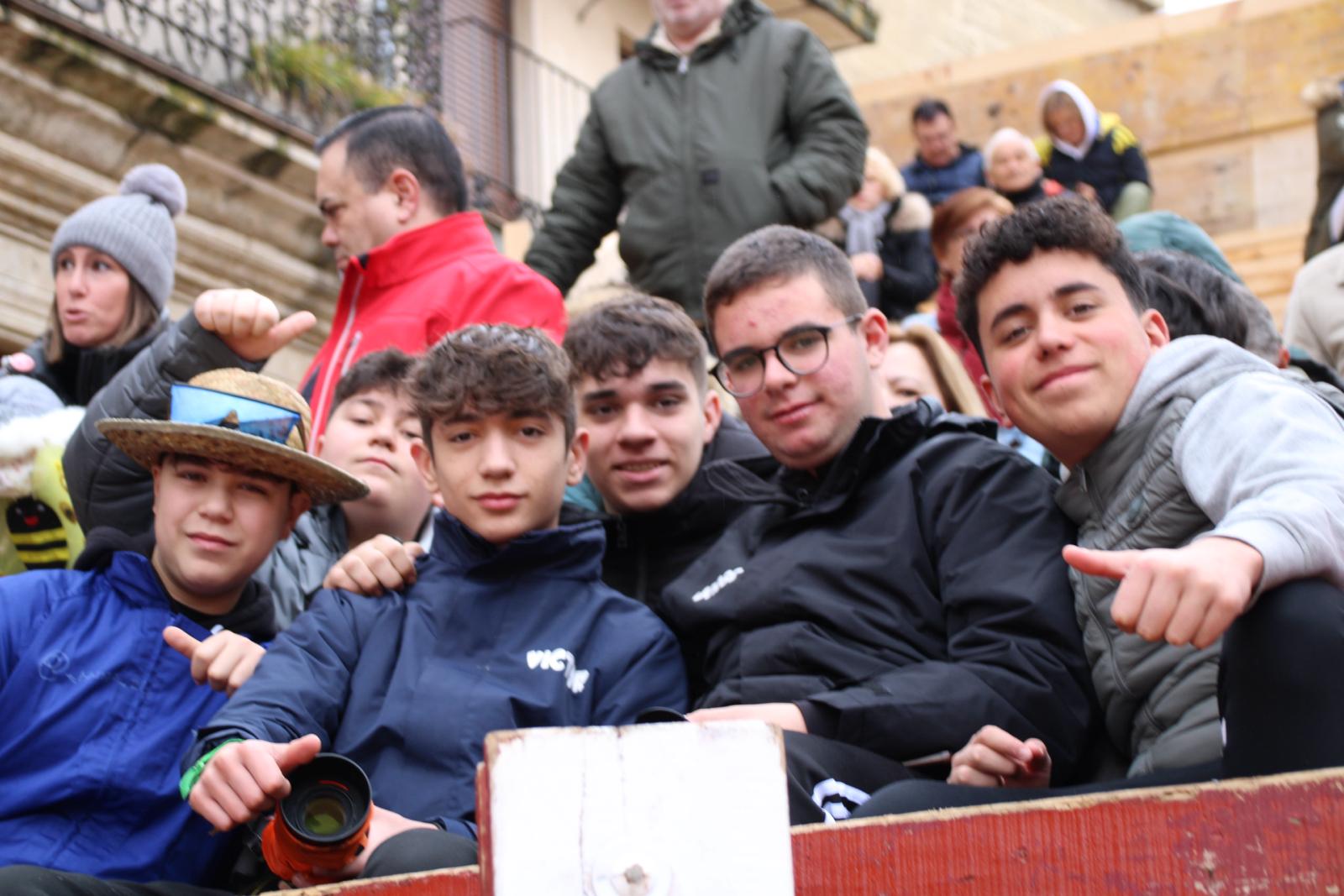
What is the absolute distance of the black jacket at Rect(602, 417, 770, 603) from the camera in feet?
13.2

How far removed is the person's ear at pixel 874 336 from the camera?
3.89m

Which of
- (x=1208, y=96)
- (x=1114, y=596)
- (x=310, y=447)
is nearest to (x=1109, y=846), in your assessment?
(x=1114, y=596)

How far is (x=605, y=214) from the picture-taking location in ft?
22.1

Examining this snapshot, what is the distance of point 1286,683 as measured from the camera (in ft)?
7.48

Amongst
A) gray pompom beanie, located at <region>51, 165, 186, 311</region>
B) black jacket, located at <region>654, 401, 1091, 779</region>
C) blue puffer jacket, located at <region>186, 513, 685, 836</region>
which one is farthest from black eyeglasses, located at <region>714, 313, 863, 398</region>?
gray pompom beanie, located at <region>51, 165, 186, 311</region>

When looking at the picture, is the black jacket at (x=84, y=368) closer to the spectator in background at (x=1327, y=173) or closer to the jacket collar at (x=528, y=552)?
the jacket collar at (x=528, y=552)

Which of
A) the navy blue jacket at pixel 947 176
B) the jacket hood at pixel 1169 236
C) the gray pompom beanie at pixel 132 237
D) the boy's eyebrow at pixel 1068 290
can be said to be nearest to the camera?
the boy's eyebrow at pixel 1068 290

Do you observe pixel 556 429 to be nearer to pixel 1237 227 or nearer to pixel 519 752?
pixel 519 752

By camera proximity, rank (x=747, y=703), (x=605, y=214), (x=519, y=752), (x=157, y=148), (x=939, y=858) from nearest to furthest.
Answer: (x=519, y=752) → (x=939, y=858) → (x=747, y=703) → (x=605, y=214) → (x=157, y=148)

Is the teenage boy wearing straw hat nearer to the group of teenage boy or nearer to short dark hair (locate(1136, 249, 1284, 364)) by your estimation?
the group of teenage boy

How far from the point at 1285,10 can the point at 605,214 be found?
8.84 meters

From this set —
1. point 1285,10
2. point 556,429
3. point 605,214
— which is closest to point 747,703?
point 556,429

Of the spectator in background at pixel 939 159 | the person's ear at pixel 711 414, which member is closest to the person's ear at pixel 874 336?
the person's ear at pixel 711 414

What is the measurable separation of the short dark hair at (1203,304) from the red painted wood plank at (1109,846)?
1.82 metres
